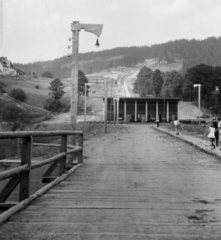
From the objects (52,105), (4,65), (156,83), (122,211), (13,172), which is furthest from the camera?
(156,83)

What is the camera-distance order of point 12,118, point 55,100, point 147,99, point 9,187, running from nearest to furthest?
point 9,187
point 12,118
point 147,99
point 55,100

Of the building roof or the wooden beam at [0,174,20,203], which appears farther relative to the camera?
the building roof

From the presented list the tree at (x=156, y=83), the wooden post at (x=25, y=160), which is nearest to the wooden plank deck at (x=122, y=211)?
the wooden post at (x=25, y=160)

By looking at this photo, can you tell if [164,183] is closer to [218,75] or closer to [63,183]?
[63,183]

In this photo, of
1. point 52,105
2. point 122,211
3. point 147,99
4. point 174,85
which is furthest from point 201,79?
point 122,211

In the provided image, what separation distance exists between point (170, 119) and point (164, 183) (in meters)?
93.5

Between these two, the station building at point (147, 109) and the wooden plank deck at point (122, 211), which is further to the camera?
the station building at point (147, 109)

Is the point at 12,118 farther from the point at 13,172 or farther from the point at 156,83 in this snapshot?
the point at 156,83

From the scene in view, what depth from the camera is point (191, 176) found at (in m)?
9.84

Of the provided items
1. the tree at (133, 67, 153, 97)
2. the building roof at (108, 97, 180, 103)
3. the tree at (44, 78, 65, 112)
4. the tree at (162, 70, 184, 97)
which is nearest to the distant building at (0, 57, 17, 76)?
the building roof at (108, 97, 180, 103)

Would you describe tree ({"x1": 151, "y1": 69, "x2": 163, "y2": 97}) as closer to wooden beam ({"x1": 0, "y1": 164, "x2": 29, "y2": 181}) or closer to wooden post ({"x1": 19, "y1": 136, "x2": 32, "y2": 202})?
wooden post ({"x1": 19, "y1": 136, "x2": 32, "y2": 202})

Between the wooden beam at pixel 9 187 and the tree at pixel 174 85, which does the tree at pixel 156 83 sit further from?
the wooden beam at pixel 9 187

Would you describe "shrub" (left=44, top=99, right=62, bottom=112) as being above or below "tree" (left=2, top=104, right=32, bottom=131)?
above

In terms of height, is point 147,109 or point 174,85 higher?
point 174,85
